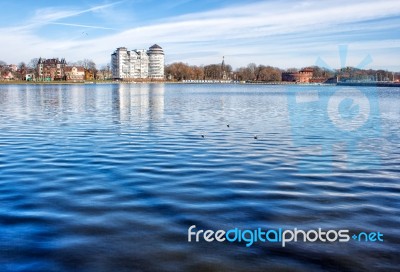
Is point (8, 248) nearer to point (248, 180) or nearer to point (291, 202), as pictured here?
point (291, 202)

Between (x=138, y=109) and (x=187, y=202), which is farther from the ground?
(x=138, y=109)

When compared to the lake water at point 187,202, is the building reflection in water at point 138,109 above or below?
above

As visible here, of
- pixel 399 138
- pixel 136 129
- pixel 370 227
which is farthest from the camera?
pixel 136 129

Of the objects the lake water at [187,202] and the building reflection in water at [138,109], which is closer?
the lake water at [187,202]

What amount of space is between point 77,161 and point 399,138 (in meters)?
16.8

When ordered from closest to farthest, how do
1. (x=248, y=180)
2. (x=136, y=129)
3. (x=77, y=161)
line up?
(x=248, y=180) < (x=77, y=161) < (x=136, y=129)

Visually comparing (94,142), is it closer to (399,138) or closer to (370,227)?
(370,227)

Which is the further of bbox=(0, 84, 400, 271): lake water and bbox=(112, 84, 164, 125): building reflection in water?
bbox=(112, 84, 164, 125): building reflection in water

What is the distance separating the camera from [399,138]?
21.7 meters

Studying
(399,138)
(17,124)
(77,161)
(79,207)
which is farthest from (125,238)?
(17,124)

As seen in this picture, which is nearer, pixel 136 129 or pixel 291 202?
pixel 291 202

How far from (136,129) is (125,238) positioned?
1721 centimetres

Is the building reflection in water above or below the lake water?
above

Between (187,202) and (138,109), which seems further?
(138,109)
